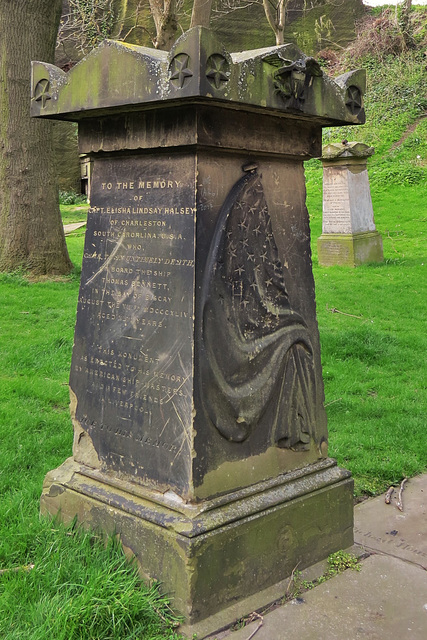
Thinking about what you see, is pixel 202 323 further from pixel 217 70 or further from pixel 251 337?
pixel 217 70

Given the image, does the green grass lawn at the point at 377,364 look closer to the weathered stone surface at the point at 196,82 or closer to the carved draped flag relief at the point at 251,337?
the carved draped flag relief at the point at 251,337

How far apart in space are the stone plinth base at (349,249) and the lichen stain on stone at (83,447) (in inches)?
346

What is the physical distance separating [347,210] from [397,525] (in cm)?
852

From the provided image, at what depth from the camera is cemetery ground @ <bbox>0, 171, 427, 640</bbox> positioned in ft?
8.28

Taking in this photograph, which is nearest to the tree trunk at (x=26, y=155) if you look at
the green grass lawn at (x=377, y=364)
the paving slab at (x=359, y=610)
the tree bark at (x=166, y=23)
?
the tree bark at (x=166, y=23)

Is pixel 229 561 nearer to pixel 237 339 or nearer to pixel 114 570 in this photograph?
pixel 114 570

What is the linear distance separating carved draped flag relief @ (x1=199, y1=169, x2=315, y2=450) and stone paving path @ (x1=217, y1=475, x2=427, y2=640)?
24.7 inches

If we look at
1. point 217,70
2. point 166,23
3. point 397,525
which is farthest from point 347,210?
point 217,70

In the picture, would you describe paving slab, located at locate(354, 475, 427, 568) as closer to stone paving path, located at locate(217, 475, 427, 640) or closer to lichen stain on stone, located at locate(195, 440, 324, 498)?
stone paving path, located at locate(217, 475, 427, 640)

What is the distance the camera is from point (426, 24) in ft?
75.9

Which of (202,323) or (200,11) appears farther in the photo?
(200,11)

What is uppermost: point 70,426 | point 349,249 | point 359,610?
point 349,249

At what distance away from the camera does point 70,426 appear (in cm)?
467

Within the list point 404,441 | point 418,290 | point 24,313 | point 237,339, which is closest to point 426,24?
point 418,290
